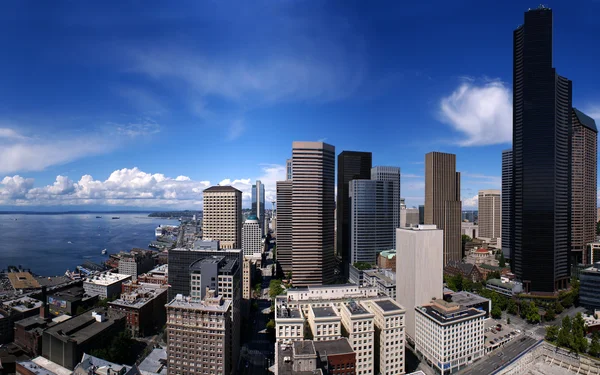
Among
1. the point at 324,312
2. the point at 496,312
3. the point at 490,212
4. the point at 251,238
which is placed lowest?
the point at 496,312

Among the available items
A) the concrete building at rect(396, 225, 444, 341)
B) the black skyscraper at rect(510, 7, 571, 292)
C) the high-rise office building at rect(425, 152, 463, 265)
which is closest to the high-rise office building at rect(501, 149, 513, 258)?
the high-rise office building at rect(425, 152, 463, 265)

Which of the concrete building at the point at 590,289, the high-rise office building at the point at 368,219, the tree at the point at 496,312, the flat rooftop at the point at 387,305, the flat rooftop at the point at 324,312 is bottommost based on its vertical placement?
the tree at the point at 496,312

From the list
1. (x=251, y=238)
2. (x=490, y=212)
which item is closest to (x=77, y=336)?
(x=251, y=238)

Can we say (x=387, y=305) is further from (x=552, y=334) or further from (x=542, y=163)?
(x=542, y=163)

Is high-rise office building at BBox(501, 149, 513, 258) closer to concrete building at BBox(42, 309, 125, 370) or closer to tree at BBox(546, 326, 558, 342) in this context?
tree at BBox(546, 326, 558, 342)

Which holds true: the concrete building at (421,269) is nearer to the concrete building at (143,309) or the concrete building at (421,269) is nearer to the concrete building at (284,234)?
the concrete building at (143,309)

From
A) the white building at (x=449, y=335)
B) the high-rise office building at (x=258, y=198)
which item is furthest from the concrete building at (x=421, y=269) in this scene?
the high-rise office building at (x=258, y=198)
